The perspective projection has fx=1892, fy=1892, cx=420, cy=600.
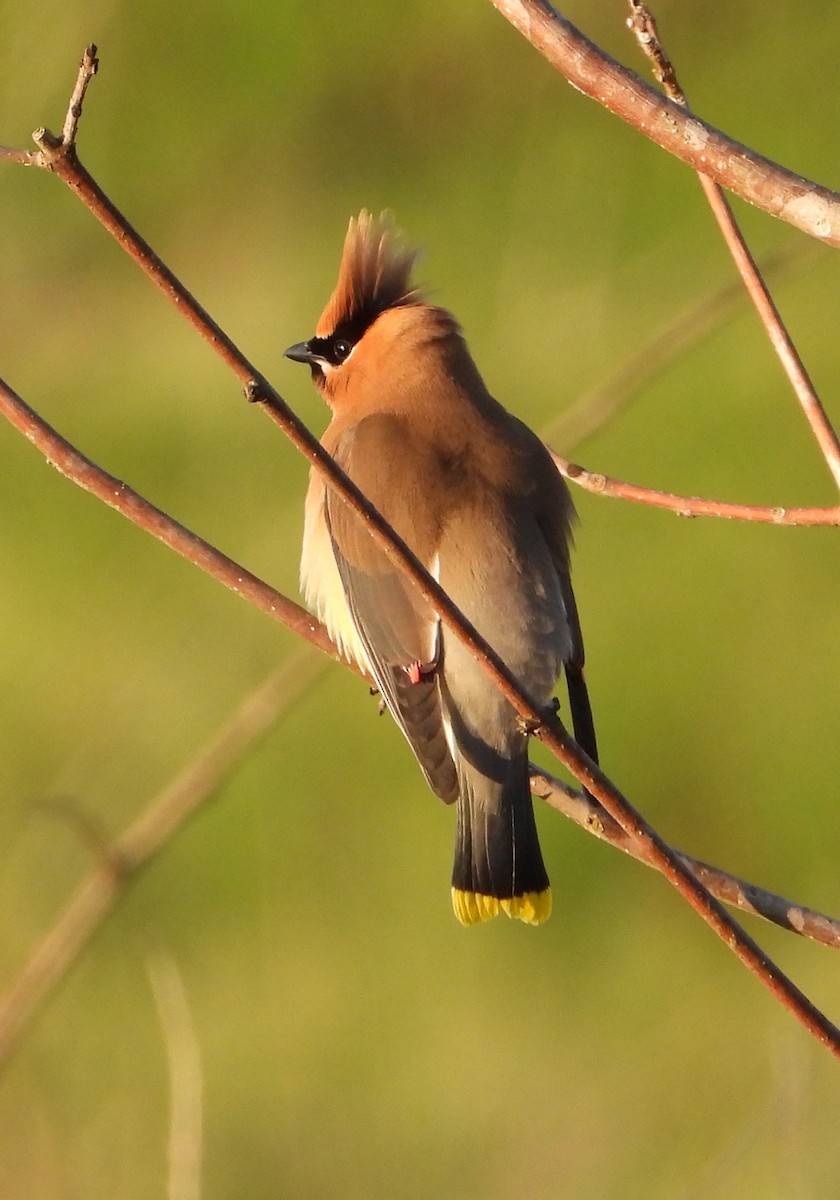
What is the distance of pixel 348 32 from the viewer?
26.8 feet

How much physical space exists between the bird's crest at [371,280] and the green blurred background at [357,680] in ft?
4.23

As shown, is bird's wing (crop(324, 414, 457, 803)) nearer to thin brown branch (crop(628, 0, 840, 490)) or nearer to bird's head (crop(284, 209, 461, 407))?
bird's head (crop(284, 209, 461, 407))

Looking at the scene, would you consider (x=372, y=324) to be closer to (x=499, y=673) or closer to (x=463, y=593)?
(x=463, y=593)

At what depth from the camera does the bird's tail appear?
3.13m

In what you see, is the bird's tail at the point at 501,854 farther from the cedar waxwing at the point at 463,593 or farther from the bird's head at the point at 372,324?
the bird's head at the point at 372,324

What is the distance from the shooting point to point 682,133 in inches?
76.4

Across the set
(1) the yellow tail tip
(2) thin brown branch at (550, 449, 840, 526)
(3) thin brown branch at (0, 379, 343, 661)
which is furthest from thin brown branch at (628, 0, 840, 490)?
(1) the yellow tail tip

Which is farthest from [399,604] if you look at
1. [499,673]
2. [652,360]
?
[499,673]

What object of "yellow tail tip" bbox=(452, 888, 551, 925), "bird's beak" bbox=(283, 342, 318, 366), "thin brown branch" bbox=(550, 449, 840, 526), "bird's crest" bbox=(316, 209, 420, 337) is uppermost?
"bird's crest" bbox=(316, 209, 420, 337)

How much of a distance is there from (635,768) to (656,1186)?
4.54ft

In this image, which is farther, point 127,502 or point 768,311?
point 127,502

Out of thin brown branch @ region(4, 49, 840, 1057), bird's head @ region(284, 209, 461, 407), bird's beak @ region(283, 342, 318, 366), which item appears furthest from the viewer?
bird's beak @ region(283, 342, 318, 366)

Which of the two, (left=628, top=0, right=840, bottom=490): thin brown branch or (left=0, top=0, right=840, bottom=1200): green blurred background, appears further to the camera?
(left=0, top=0, right=840, bottom=1200): green blurred background

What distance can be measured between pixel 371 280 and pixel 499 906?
55.2 inches
